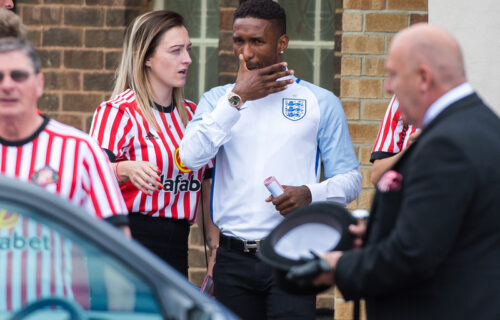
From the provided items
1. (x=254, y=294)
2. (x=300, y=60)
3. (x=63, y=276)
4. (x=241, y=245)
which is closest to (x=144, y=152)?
(x=241, y=245)

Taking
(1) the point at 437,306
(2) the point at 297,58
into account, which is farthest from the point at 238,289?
(2) the point at 297,58

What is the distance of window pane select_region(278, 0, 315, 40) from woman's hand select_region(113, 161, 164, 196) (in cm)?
296

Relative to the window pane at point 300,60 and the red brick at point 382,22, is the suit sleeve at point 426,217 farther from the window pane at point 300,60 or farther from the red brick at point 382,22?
the window pane at point 300,60

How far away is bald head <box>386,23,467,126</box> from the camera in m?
2.98

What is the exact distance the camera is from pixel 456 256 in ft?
9.64

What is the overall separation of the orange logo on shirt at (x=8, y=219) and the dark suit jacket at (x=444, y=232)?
1.03 meters

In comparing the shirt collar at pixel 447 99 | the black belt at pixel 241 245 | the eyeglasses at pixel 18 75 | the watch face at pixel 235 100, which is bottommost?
the black belt at pixel 241 245

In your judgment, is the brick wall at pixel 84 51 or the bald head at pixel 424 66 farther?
the brick wall at pixel 84 51

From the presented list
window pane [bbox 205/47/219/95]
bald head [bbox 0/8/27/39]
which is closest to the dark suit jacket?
bald head [bbox 0/8/27/39]

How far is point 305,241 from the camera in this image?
334cm

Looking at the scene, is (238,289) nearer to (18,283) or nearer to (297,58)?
(18,283)

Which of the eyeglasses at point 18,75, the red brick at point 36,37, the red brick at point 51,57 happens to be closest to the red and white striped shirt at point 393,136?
the eyeglasses at point 18,75

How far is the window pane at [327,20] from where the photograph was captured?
7168mm

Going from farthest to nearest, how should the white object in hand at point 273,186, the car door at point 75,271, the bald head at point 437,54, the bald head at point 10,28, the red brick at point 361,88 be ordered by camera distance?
the red brick at point 361,88, the white object in hand at point 273,186, the bald head at point 10,28, the bald head at point 437,54, the car door at point 75,271
